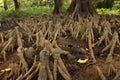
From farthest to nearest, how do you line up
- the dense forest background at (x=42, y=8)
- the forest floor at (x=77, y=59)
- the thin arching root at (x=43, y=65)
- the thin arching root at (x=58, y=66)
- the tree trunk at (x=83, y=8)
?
1. the dense forest background at (x=42, y=8)
2. the tree trunk at (x=83, y=8)
3. the forest floor at (x=77, y=59)
4. the thin arching root at (x=58, y=66)
5. the thin arching root at (x=43, y=65)

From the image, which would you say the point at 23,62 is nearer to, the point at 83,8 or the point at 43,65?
the point at 43,65

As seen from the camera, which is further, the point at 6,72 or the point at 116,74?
the point at 6,72

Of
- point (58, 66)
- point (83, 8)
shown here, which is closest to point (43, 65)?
point (58, 66)

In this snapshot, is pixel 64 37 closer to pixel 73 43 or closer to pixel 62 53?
pixel 73 43

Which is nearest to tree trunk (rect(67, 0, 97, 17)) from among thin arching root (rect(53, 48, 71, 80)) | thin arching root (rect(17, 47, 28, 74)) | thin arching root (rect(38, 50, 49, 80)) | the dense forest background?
thin arching root (rect(17, 47, 28, 74))

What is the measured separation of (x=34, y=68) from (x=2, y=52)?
125 centimetres

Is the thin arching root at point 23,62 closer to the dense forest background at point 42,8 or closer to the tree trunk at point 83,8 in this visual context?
the tree trunk at point 83,8

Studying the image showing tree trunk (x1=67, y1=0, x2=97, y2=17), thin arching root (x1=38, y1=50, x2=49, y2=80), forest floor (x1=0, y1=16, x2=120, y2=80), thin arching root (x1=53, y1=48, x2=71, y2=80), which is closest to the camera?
thin arching root (x1=38, y1=50, x2=49, y2=80)

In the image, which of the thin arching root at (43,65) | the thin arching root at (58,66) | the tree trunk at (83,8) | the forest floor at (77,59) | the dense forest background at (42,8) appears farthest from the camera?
the dense forest background at (42,8)

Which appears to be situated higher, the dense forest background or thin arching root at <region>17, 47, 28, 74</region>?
thin arching root at <region>17, 47, 28, 74</region>

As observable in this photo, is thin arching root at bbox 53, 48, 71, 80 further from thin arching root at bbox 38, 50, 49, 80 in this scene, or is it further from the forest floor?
thin arching root at bbox 38, 50, 49, 80

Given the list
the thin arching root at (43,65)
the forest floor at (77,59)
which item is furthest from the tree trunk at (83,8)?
the thin arching root at (43,65)

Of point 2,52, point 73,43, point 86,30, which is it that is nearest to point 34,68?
point 2,52

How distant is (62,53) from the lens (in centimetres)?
400
